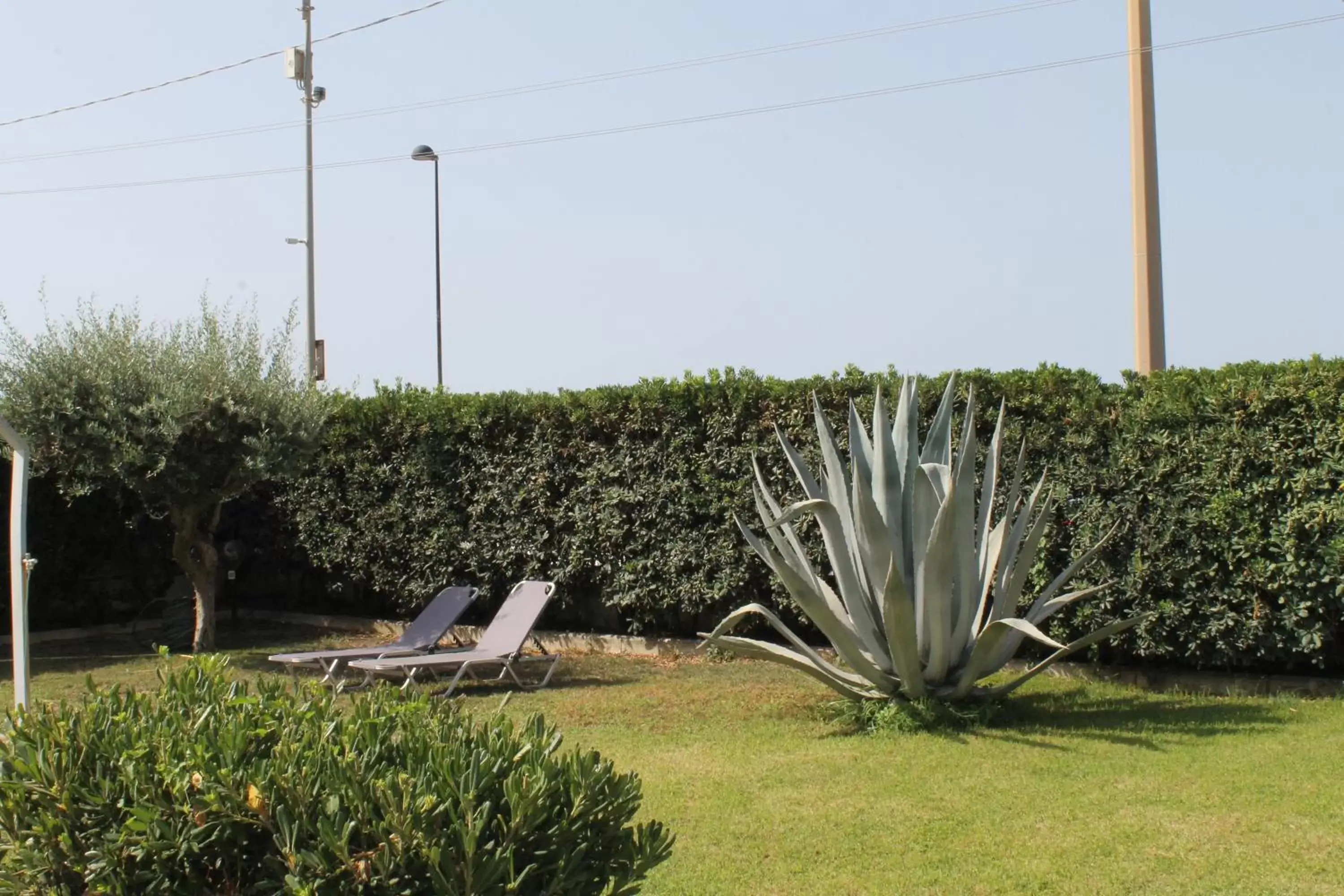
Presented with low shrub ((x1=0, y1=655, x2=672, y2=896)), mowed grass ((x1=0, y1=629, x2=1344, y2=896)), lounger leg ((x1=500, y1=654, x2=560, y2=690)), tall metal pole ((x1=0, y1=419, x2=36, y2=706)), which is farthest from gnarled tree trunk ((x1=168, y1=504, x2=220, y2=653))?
low shrub ((x1=0, y1=655, x2=672, y2=896))

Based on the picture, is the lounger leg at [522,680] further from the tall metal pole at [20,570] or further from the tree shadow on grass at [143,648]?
the tall metal pole at [20,570]

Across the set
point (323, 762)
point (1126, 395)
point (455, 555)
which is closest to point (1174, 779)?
point (1126, 395)

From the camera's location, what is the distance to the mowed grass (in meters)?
5.30

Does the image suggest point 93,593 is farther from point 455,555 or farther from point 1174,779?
point 1174,779

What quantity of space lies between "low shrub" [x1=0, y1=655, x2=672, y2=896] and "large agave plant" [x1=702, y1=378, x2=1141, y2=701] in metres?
4.07

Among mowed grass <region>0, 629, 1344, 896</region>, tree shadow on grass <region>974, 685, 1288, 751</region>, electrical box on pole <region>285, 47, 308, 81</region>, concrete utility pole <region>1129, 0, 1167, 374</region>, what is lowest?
mowed grass <region>0, 629, 1344, 896</region>

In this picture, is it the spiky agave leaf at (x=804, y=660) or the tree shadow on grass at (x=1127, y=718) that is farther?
the spiky agave leaf at (x=804, y=660)

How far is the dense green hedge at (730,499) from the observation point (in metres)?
8.91

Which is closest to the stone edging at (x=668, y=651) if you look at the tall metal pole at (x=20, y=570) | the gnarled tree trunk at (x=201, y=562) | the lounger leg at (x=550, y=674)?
the lounger leg at (x=550, y=674)

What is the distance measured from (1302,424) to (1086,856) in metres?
4.59

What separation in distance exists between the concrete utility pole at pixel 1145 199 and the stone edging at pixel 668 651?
2343 mm

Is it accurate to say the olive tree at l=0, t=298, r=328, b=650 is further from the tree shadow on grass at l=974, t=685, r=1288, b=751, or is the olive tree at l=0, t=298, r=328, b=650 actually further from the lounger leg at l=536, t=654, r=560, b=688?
the tree shadow on grass at l=974, t=685, r=1288, b=751

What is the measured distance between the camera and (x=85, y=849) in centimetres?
388

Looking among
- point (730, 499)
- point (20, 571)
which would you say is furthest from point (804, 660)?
point (20, 571)
